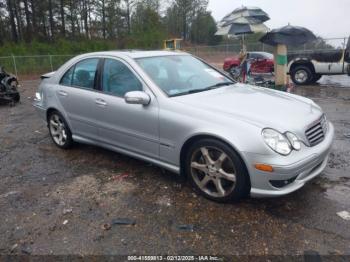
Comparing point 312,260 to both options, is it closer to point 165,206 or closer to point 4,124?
point 165,206

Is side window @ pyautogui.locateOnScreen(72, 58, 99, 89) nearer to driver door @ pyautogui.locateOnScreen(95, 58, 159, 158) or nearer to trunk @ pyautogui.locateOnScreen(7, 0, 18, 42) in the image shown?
driver door @ pyautogui.locateOnScreen(95, 58, 159, 158)

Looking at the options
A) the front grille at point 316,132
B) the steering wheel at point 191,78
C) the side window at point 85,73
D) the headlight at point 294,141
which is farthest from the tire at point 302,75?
the headlight at point 294,141

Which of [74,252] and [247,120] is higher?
[247,120]

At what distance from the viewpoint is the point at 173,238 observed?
2973 mm

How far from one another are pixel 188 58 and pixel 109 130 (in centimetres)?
153

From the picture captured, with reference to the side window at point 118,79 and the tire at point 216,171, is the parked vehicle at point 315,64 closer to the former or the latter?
the side window at point 118,79

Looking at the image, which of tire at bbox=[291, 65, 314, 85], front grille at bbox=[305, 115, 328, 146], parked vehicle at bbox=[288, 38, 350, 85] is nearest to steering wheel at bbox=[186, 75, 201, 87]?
front grille at bbox=[305, 115, 328, 146]

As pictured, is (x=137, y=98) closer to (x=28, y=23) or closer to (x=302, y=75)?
(x=302, y=75)

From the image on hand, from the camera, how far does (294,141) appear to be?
3.12 metres

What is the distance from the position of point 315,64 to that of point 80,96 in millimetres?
10381

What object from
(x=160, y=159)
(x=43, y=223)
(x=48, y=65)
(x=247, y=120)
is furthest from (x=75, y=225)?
(x=48, y=65)

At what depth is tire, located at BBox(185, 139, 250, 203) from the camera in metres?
3.21

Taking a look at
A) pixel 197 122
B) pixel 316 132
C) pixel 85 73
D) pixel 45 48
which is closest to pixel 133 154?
pixel 197 122

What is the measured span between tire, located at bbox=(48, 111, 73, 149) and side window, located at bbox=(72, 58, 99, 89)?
68 centimetres
